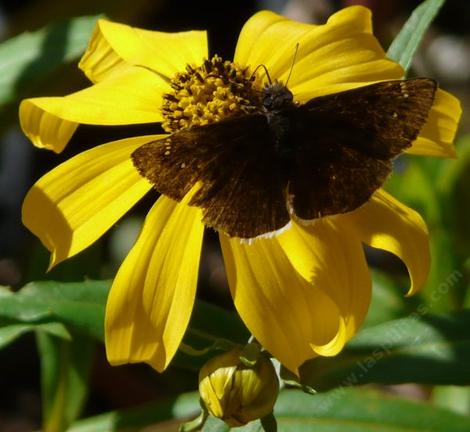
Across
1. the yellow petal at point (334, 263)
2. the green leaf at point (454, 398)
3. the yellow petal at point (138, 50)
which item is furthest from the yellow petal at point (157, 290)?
the green leaf at point (454, 398)

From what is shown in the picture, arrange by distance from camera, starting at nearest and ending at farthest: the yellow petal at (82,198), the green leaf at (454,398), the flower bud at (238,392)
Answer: the flower bud at (238,392), the yellow petal at (82,198), the green leaf at (454,398)

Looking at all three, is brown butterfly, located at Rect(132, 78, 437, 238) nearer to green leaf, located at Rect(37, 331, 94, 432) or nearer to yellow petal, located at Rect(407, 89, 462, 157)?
yellow petal, located at Rect(407, 89, 462, 157)

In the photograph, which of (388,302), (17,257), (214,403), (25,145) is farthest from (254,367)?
(25,145)

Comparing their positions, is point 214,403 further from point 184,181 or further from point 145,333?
point 184,181

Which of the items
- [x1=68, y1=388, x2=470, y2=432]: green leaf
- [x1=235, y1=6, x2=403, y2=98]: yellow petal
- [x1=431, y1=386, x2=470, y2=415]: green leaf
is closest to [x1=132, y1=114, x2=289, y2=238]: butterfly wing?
[x1=235, y1=6, x2=403, y2=98]: yellow petal

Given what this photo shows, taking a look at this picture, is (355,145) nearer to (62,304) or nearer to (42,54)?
(62,304)

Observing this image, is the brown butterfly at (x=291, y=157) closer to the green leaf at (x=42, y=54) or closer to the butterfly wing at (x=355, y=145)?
the butterfly wing at (x=355, y=145)
